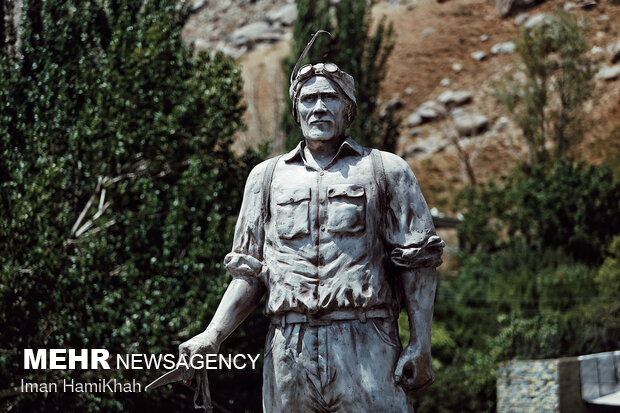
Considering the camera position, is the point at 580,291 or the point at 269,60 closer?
the point at 580,291

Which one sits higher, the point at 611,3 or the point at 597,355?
the point at 611,3

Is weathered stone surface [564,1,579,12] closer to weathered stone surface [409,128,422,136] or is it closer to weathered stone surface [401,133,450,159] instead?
weathered stone surface [401,133,450,159]

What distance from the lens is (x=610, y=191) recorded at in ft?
80.8

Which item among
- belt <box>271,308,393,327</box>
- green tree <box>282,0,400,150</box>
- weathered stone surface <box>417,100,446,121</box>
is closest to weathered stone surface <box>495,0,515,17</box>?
weathered stone surface <box>417,100,446,121</box>

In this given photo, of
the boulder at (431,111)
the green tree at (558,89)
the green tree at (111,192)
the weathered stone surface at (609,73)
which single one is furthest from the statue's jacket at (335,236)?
the boulder at (431,111)

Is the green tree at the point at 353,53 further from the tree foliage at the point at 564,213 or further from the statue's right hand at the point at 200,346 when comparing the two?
the statue's right hand at the point at 200,346

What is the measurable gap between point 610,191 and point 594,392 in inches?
310

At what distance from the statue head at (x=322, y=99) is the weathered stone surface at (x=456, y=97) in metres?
38.7

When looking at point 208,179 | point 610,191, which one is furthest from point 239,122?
point 610,191

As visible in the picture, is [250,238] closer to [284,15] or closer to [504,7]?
[504,7]

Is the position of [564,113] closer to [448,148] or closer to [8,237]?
[448,148]

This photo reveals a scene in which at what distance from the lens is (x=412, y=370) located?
4.77 m

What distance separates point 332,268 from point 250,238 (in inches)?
22.4

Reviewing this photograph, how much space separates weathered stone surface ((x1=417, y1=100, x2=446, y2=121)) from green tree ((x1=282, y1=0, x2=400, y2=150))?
18356 mm
